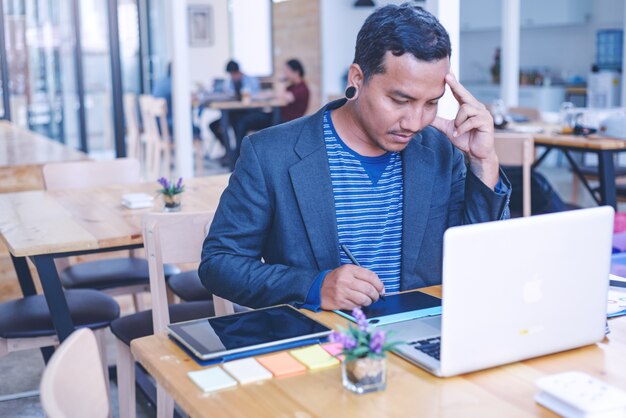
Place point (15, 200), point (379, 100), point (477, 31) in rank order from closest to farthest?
point (379, 100)
point (15, 200)
point (477, 31)

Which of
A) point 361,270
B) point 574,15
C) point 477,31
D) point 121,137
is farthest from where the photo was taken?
point 477,31

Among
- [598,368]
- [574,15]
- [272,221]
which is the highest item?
[574,15]

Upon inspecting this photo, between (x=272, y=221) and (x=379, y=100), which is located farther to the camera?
(x=272, y=221)

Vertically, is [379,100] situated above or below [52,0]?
below

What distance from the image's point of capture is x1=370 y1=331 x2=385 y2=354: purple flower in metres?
1.22

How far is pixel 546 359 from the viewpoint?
1.39 metres

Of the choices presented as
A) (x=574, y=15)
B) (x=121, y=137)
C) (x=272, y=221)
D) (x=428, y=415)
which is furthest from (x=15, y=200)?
(x=574, y=15)

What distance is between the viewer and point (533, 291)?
1312 millimetres

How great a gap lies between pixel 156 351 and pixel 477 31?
11.4 m

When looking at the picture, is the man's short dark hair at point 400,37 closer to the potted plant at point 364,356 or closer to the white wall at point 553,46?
the potted plant at point 364,356

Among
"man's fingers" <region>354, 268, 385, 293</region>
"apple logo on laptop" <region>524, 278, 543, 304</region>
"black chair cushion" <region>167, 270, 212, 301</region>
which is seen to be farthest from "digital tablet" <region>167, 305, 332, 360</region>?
"black chair cushion" <region>167, 270, 212, 301</region>

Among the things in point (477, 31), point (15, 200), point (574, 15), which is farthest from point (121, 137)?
point (477, 31)

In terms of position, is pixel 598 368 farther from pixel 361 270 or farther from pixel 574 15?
pixel 574 15

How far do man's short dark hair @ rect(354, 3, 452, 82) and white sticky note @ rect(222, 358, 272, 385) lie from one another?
2.40ft
